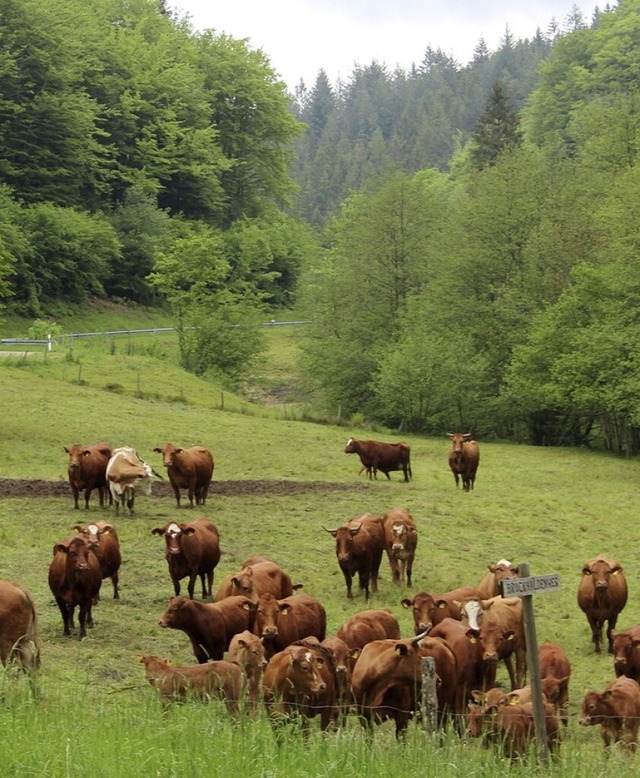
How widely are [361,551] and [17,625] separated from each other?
7.50 metres

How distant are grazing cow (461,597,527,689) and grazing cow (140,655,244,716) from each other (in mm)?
3315

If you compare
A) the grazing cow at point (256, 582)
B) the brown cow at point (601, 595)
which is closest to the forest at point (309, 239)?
the grazing cow at point (256, 582)

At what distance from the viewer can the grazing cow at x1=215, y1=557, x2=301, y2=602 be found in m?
14.7

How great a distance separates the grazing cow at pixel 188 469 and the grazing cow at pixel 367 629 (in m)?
11.4

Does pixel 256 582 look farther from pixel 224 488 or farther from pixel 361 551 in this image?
pixel 224 488

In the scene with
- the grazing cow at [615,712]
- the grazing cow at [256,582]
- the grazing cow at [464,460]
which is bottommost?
the grazing cow at [615,712]

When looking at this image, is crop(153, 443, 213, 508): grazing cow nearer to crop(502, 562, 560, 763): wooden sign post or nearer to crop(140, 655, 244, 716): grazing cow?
crop(140, 655, 244, 716): grazing cow

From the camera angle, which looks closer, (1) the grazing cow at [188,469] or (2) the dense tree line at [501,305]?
(1) the grazing cow at [188,469]

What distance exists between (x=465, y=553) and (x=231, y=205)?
67.5 metres

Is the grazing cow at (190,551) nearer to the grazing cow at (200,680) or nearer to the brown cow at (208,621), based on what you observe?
the brown cow at (208,621)

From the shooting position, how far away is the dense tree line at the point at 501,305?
44781 millimetres

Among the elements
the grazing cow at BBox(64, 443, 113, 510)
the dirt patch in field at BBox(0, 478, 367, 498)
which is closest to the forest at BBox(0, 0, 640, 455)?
the dirt patch in field at BBox(0, 478, 367, 498)

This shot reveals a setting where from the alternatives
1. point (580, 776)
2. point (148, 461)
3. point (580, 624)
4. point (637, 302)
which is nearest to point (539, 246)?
point (637, 302)

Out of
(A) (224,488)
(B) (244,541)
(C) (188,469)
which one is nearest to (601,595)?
(B) (244,541)
